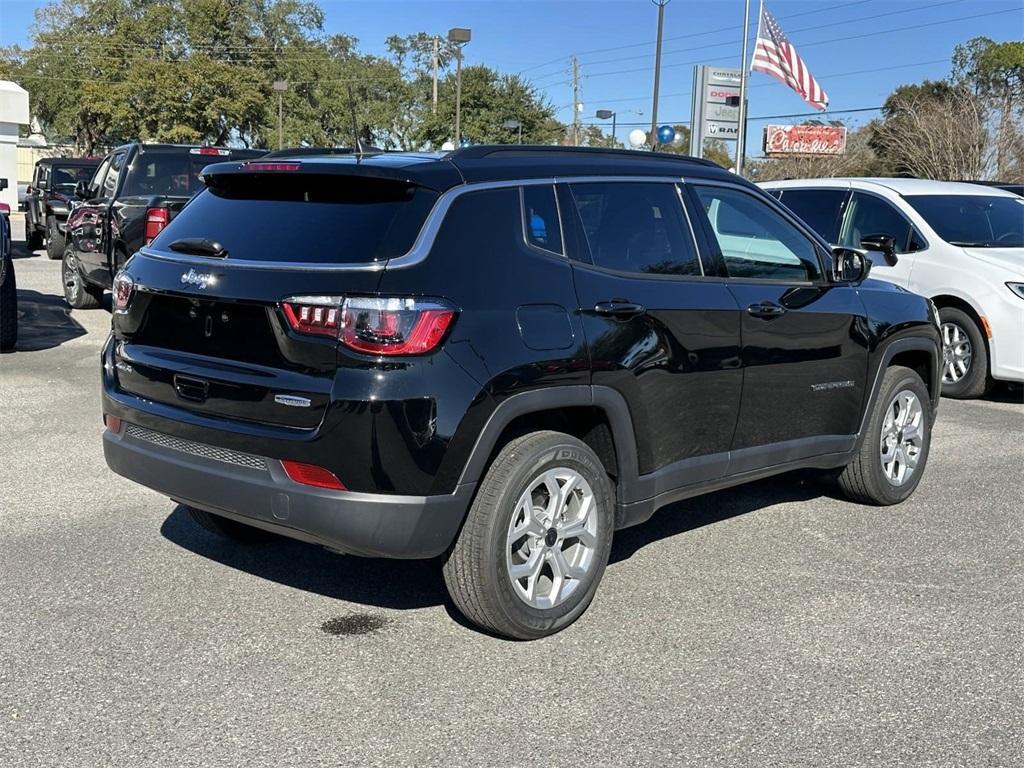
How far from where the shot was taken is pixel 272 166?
13.8 ft

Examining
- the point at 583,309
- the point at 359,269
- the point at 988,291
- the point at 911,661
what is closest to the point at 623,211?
the point at 583,309

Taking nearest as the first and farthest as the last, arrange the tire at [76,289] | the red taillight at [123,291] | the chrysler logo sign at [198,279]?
1. the chrysler logo sign at [198,279]
2. the red taillight at [123,291]
3. the tire at [76,289]

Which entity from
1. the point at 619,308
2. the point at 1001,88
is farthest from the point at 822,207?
the point at 1001,88

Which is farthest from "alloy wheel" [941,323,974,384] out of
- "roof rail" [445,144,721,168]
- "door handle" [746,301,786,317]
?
"roof rail" [445,144,721,168]

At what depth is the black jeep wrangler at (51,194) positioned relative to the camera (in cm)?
2025

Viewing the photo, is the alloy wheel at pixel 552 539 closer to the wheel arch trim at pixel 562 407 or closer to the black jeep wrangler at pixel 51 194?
the wheel arch trim at pixel 562 407

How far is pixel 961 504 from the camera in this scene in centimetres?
629

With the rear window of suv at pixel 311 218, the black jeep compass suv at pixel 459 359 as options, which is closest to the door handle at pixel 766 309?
the black jeep compass suv at pixel 459 359

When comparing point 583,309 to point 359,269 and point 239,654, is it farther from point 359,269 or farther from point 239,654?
point 239,654

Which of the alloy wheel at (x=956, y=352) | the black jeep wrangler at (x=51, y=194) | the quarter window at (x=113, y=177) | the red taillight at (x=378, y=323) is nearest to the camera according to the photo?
the red taillight at (x=378, y=323)

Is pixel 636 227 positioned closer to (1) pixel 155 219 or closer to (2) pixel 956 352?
(2) pixel 956 352

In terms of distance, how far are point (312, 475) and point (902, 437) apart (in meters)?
3.77

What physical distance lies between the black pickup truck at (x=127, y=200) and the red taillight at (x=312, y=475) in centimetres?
768

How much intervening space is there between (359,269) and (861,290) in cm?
307
